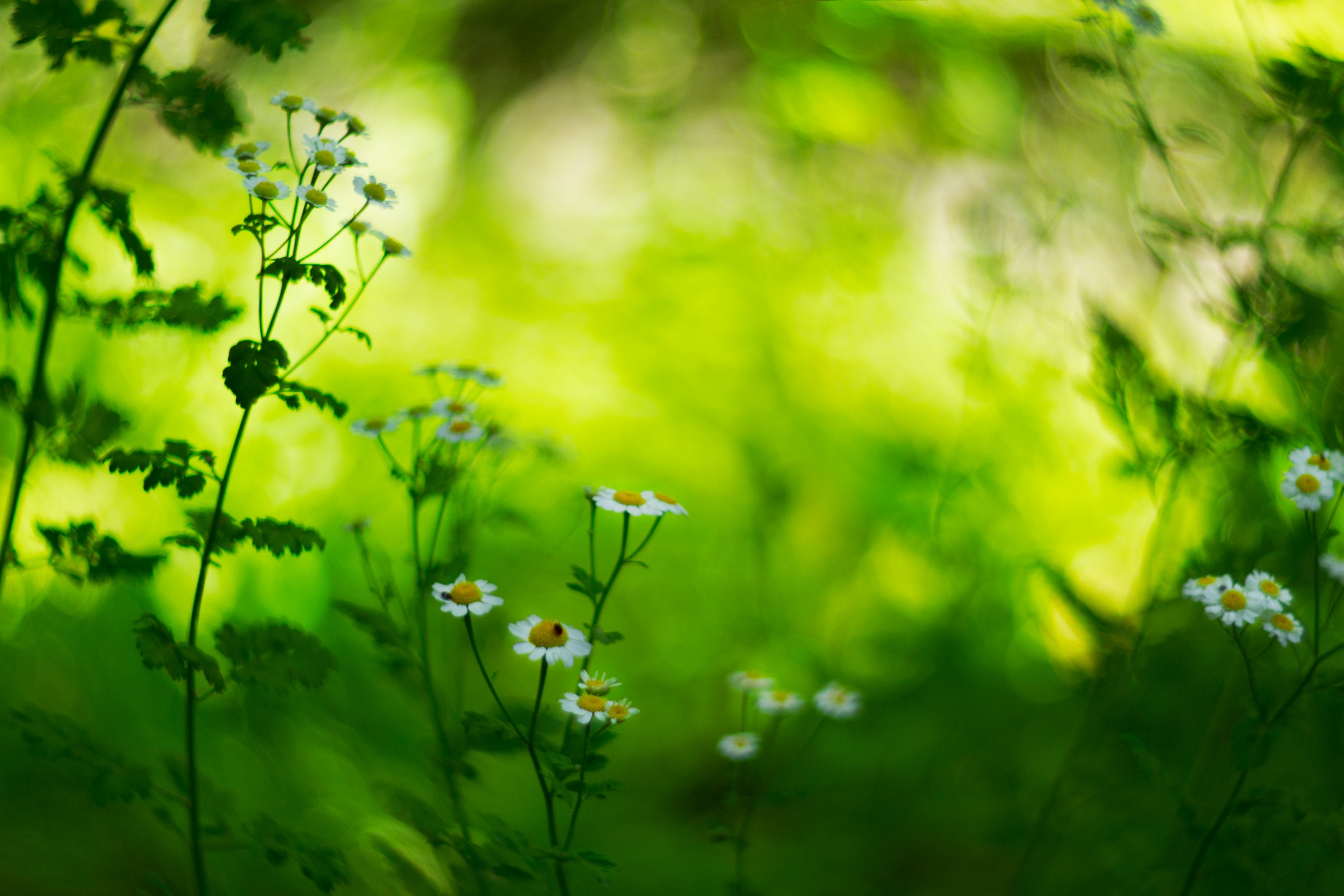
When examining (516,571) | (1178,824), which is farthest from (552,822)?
(1178,824)

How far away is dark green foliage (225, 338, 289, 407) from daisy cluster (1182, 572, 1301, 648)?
63 centimetres

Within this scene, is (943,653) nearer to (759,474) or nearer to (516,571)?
(759,474)

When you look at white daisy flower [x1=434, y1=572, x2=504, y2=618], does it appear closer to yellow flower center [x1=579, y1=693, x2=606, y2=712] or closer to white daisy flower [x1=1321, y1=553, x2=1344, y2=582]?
yellow flower center [x1=579, y1=693, x2=606, y2=712]

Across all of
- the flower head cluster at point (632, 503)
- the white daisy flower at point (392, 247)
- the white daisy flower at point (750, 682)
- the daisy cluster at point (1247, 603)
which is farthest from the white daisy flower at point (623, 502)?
the daisy cluster at point (1247, 603)

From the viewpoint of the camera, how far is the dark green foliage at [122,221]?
0.50 meters

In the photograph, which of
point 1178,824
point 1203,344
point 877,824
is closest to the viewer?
point 1178,824

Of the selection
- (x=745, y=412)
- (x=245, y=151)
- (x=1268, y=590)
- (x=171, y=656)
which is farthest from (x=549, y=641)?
(x=745, y=412)

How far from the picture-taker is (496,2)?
129 centimetres

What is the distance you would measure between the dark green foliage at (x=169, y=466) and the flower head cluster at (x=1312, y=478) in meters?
0.72

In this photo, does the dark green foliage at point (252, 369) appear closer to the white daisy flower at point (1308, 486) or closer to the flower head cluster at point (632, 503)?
the flower head cluster at point (632, 503)

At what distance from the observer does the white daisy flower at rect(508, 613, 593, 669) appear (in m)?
0.49

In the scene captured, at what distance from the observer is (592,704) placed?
21.1 inches

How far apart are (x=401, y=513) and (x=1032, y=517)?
2.81ft

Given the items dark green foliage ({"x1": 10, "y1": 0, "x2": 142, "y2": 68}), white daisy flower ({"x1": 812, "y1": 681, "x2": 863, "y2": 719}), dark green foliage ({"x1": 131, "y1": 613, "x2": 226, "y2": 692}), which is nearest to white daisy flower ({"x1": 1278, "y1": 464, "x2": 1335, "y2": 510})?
white daisy flower ({"x1": 812, "y1": 681, "x2": 863, "y2": 719})
